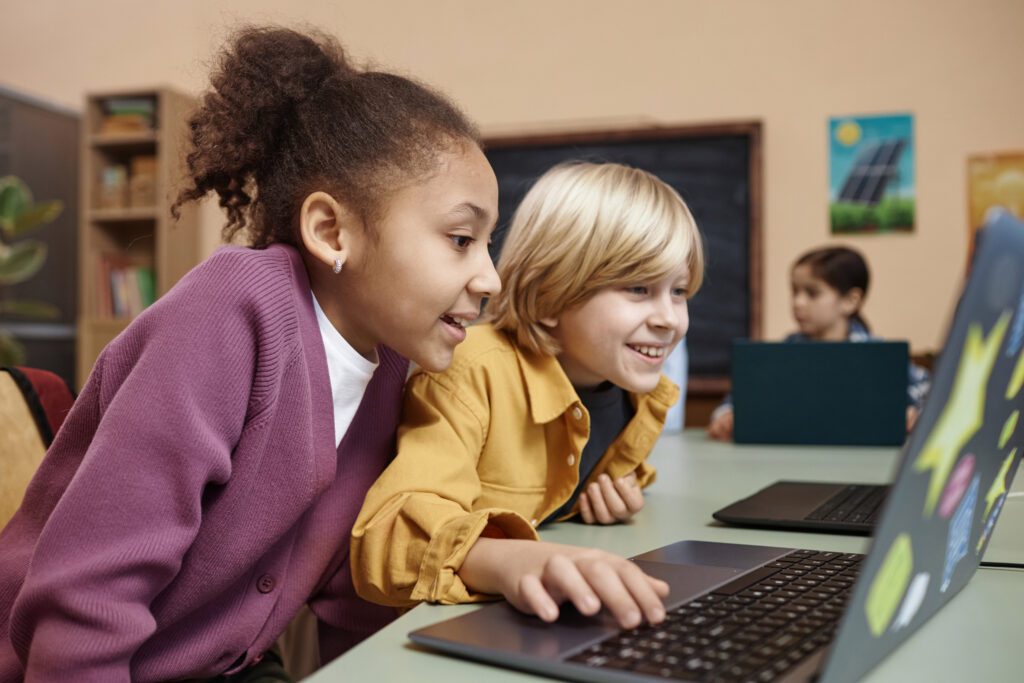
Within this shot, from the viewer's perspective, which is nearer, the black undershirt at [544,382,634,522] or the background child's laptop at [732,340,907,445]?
the black undershirt at [544,382,634,522]

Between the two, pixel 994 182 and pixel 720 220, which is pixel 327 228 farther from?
pixel 994 182

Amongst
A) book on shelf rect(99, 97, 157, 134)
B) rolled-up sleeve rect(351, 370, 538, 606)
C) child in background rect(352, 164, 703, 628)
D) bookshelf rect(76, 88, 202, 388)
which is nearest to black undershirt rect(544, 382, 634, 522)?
child in background rect(352, 164, 703, 628)

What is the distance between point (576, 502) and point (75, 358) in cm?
401

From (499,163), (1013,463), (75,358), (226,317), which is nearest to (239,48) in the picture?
(226,317)

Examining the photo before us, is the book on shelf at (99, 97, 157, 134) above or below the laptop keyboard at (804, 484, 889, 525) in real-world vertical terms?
above

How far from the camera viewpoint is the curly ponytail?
848 millimetres

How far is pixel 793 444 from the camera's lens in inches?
70.7

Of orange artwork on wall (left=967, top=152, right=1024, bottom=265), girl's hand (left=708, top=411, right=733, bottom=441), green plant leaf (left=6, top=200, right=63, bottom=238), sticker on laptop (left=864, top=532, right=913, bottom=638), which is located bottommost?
girl's hand (left=708, top=411, right=733, bottom=441)

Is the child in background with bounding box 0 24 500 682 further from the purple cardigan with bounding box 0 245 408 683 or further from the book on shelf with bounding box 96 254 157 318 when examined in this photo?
the book on shelf with bounding box 96 254 157 318

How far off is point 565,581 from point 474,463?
1.17 ft

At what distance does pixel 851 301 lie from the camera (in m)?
3.26

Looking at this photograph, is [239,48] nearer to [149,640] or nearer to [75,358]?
[149,640]

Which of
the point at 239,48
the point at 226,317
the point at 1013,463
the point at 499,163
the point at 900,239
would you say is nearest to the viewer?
the point at 1013,463

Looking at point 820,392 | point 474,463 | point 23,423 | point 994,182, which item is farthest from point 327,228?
point 994,182
